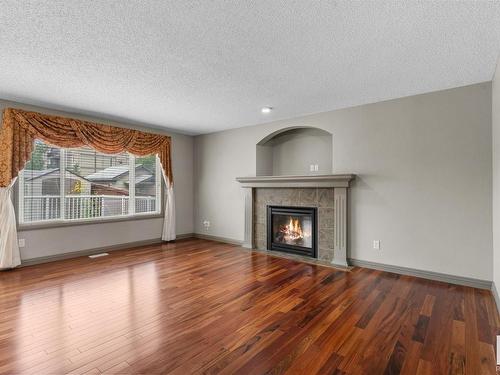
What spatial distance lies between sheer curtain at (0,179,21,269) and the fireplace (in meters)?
3.97

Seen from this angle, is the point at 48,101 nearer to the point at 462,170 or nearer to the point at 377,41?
the point at 377,41

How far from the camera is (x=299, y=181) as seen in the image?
15.2 ft

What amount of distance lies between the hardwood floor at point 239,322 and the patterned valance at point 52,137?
5.31 feet

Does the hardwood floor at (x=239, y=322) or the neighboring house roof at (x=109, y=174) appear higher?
the neighboring house roof at (x=109, y=174)

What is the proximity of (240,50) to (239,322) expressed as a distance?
246 cm

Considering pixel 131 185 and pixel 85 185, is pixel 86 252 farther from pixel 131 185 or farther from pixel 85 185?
pixel 131 185

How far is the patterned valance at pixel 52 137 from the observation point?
3.86 meters

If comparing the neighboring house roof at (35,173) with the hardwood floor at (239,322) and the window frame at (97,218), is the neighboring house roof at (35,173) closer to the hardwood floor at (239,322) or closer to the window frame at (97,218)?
the window frame at (97,218)

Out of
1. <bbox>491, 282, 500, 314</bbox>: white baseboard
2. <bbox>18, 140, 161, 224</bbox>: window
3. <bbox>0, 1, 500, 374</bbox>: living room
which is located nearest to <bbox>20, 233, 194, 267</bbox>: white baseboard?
<bbox>0, 1, 500, 374</bbox>: living room

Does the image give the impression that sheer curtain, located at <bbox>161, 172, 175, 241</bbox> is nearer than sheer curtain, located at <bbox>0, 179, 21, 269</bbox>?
No

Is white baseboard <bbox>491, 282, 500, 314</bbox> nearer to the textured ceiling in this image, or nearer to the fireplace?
the fireplace

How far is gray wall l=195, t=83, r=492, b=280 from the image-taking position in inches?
127

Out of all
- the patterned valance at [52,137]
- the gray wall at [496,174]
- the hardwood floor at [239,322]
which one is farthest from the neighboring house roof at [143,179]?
the gray wall at [496,174]

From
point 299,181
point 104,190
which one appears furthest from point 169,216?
point 299,181
